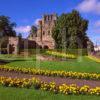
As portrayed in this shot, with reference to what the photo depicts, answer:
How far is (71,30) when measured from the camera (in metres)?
56.5

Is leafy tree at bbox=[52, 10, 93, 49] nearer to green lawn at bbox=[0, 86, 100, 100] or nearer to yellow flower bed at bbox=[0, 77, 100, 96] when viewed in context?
yellow flower bed at bbox=[0, 77, 100, 96]

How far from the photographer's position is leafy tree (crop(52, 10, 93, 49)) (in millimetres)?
55875

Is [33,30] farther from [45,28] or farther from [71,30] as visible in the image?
[71,30]

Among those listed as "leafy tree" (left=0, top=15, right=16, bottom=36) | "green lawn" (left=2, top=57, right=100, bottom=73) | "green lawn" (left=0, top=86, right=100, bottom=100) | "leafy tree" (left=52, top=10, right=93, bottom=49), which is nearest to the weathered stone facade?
"leafy tree" (left=0, top=15, right=16, bottom=36)

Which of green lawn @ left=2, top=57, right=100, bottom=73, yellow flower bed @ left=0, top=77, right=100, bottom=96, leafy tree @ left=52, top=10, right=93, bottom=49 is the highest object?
leafy tree @ left=52, top=10, right=93, bottom=49

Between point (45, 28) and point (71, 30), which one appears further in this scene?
point (45, 28)

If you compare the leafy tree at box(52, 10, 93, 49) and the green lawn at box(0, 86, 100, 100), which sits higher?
the leafy tree at box(52, 10, 93, 49)

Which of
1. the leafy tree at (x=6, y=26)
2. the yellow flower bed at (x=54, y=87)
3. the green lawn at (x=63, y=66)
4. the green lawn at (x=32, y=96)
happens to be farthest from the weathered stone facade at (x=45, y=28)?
the green lawn at (x=32, y=96)

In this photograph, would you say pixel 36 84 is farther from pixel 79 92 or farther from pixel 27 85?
pixel 79 92

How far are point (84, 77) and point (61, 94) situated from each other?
5539 mm

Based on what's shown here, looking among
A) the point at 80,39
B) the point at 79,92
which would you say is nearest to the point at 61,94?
the point at 79,92

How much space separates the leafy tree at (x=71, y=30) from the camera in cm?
5588

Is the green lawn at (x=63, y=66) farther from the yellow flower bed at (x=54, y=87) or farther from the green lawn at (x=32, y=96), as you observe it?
the green lawn at (x=32, y=96)

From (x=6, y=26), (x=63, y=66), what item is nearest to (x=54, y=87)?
(x=63, y=66)
